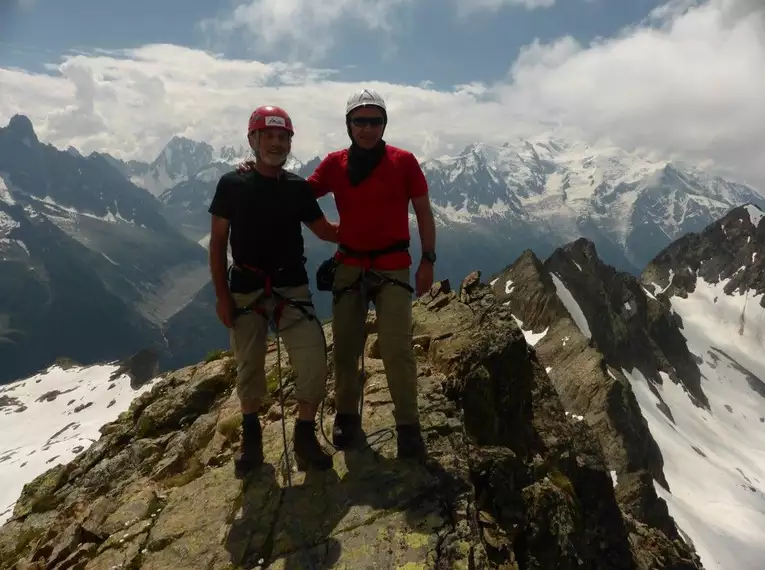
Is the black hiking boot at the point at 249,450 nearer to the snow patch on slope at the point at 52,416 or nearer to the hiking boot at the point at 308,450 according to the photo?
the hiking boot at the point at 308,450

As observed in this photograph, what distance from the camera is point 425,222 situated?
1088 centimetres

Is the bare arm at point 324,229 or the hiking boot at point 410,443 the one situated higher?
the bare arm at point 324,229

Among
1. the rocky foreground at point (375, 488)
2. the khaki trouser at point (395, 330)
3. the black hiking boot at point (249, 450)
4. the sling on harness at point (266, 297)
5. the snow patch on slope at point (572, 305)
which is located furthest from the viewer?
the snow patch on slope at point (572, 305)

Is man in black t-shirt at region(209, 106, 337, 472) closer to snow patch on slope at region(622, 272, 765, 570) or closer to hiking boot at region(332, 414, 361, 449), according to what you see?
hiking boot at region(332, 414, 361, 449)

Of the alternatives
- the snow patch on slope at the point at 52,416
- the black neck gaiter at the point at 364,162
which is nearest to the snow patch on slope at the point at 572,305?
the snow patch on slope at the point at 52,416

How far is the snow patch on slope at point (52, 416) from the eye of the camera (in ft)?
393

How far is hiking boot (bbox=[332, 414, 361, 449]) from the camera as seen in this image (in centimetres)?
1130

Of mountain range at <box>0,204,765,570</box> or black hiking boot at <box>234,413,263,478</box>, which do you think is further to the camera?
black hiking boot at <box>234,413,263,478</box>

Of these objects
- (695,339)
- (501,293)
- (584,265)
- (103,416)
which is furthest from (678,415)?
(103,416)

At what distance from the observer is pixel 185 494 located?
36.3 ft

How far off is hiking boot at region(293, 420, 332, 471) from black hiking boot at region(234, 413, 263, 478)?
2.70 feet

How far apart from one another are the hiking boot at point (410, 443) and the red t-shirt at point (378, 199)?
317 cm

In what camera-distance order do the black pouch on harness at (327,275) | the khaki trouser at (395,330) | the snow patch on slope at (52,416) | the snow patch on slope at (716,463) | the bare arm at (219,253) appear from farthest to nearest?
the snow patch on slope at (52,416)
the snow patch on slope at (716,463)
the black pouch on harness at (327,275)
the khaki trouser at (395,330)
the bare arm at (219,253)

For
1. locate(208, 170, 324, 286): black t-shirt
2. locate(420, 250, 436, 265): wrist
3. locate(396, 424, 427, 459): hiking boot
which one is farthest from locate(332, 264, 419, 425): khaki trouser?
locate(208, 170, 324, 286): black t-shirt
